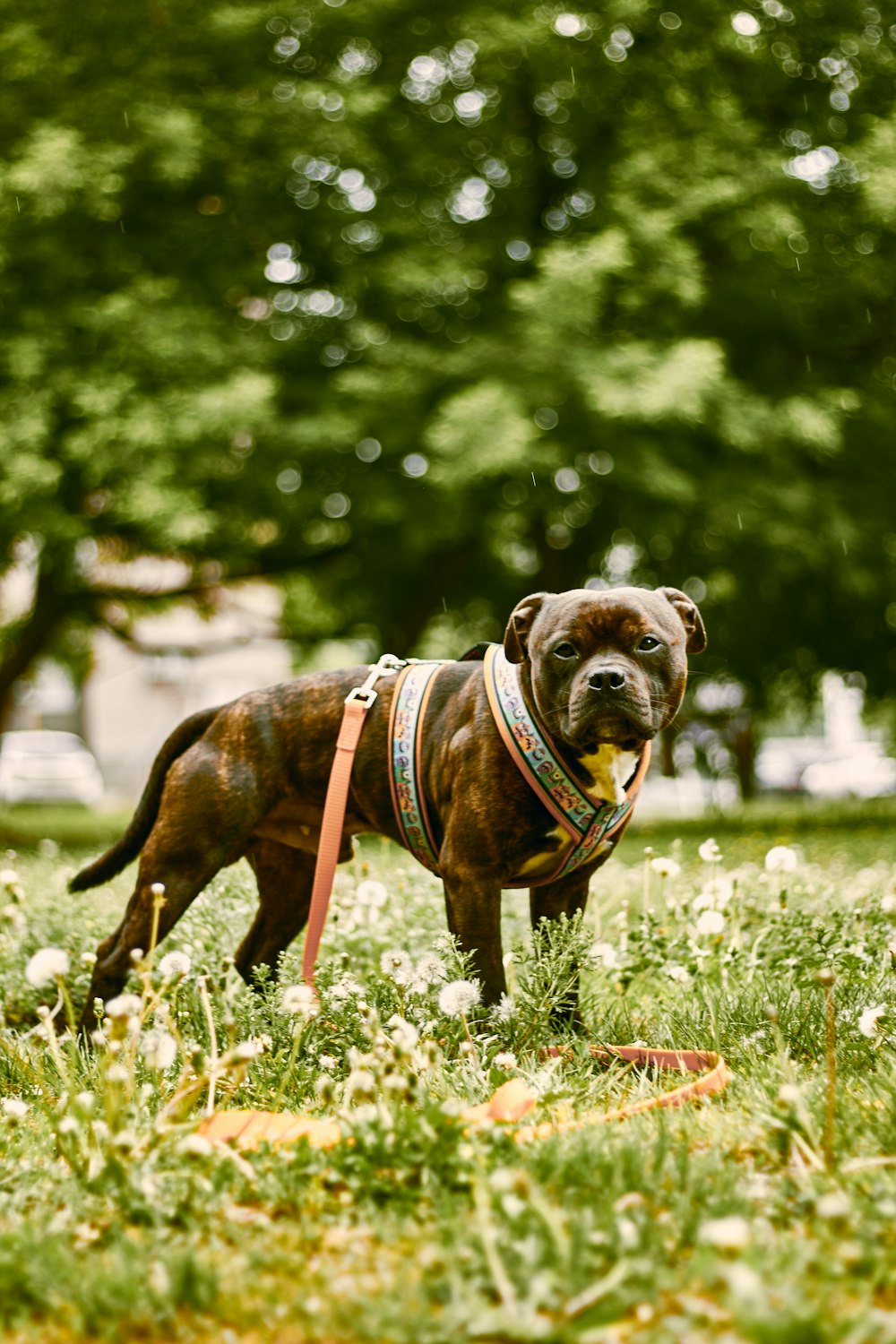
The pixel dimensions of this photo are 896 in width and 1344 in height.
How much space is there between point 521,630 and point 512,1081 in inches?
52.8

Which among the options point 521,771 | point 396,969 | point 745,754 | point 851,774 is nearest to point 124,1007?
point 396,969

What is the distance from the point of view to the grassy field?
6.46 ft

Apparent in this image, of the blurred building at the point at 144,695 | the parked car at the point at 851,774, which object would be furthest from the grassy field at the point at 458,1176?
the blurred building at the point at 144,695

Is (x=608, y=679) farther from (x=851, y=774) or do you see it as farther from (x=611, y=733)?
(x=851, y=774)

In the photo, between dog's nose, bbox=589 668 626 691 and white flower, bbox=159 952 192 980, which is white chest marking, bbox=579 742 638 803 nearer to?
dog's nose, bbox=589 668 626 691

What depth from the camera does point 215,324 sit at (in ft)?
33.4

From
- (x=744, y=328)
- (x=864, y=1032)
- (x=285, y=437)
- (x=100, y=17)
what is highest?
(x=100, y=17)

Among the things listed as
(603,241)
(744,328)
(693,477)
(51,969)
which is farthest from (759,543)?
(51,969)

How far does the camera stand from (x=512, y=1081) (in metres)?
2.85

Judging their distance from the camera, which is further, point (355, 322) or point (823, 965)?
point (355, 322)

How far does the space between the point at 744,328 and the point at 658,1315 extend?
10.5m

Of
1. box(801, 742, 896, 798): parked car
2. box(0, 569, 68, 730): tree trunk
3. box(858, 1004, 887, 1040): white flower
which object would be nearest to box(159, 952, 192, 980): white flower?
box(858, 1004, 887, 1040): white flower

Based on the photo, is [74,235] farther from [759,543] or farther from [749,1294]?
[749,1294]

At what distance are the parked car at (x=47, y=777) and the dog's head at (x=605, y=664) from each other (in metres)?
25.6
